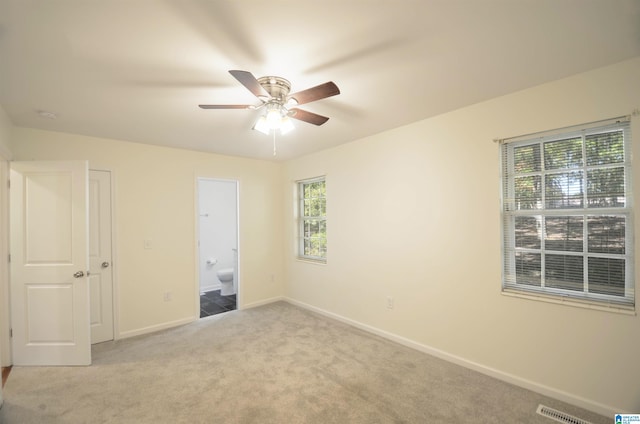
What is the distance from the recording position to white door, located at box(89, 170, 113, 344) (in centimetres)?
330

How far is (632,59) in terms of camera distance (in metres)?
1.85

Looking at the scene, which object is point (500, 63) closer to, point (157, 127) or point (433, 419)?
point (433, 419)

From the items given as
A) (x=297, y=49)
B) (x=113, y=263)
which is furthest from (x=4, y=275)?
(x=297, y=49)

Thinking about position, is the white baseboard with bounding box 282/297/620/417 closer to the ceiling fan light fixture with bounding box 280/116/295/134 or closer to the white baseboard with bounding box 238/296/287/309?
the white baseboard with bounding box 238/296/287/309

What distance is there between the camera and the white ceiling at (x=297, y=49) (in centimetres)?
138

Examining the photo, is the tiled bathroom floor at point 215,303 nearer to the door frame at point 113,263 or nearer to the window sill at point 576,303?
the door frame at point 113,263

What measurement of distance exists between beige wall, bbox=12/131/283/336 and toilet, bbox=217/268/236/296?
38.6 inches

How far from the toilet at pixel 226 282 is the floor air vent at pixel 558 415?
4.73 meters

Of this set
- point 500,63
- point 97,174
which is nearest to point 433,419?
point 500,63

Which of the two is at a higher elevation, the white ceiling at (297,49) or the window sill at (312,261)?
the white ceiling at (297,49)

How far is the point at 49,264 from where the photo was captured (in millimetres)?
2795

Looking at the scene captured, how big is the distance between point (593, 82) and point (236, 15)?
248cm

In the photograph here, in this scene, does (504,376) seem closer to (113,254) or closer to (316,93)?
(316,93)

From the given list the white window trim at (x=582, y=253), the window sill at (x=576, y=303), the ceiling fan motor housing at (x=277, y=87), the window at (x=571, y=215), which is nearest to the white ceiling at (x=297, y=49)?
the ceiling fan motor housing at (x=277, y=87)
